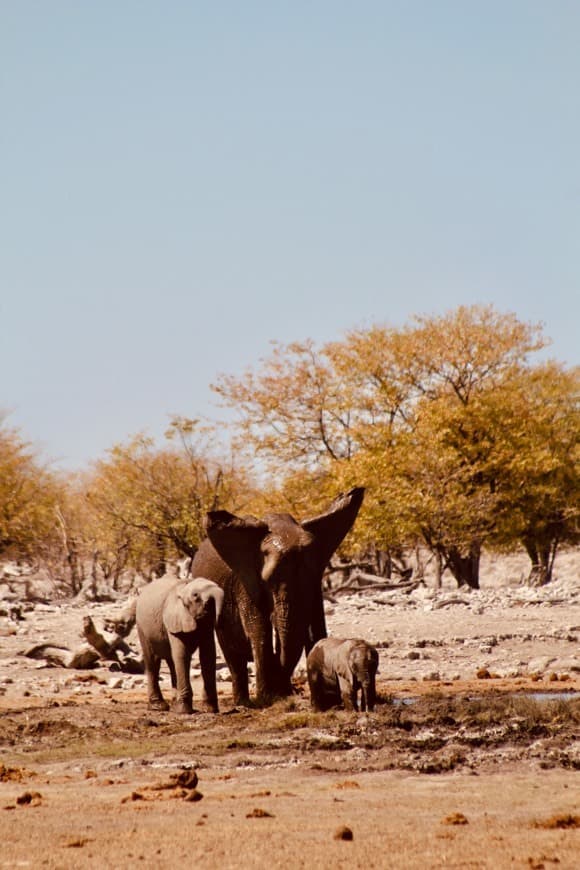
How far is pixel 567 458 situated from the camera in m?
51.6

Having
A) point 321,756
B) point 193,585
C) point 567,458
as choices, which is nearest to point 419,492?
point 567,458

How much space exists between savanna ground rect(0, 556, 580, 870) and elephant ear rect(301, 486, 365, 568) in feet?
6.76

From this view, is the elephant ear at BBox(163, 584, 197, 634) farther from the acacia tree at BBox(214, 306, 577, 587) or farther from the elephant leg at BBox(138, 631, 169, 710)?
the acacia tree at BBox(214, 306, 577, 587)

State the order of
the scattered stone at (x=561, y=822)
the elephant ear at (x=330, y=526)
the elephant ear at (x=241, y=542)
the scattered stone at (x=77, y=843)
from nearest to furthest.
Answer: the scattered stone at (x=77, y=843) < the scattered stone at (x=561, y=822) < the elephant ear at (x=241, y=542) < the elephant ear at (x=330, y=526)

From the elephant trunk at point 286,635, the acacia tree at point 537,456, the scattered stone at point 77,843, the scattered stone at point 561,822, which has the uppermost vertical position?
the acacia tree at point 537,456

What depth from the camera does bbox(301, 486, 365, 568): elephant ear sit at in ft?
54.9

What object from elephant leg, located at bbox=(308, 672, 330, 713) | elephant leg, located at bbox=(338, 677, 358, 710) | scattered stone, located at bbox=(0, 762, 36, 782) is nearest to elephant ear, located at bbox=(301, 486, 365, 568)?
elephant leg, located at bbox=(308, 672, 330, 713)

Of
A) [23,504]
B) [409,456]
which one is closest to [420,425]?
[409,456]

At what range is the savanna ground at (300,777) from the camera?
23.0 feet

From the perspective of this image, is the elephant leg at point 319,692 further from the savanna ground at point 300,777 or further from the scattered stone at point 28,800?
the scattered stone at point 28,800

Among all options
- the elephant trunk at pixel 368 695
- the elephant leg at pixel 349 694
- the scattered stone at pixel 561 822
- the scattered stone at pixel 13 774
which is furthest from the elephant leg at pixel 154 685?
the scattered stone at pixel 561 822

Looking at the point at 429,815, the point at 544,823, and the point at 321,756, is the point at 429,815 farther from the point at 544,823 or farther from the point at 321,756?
the point at 321,756

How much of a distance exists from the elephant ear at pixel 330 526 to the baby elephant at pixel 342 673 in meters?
2.15

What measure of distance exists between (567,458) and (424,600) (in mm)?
20209
